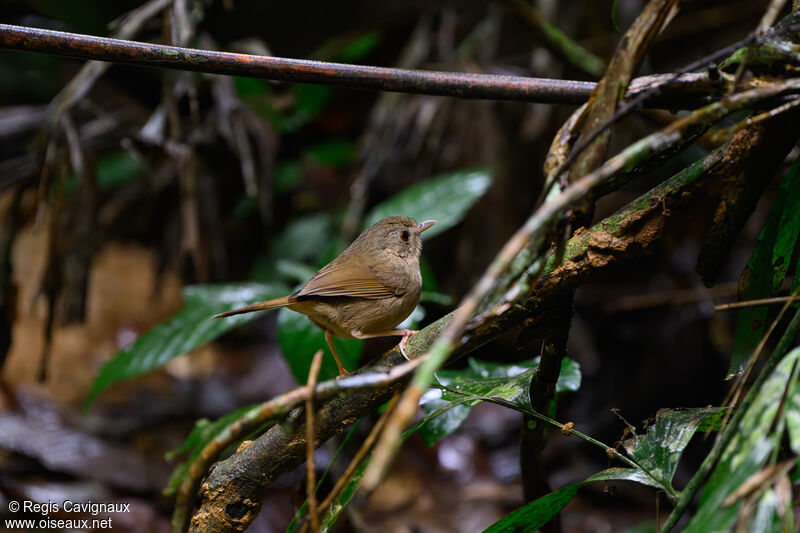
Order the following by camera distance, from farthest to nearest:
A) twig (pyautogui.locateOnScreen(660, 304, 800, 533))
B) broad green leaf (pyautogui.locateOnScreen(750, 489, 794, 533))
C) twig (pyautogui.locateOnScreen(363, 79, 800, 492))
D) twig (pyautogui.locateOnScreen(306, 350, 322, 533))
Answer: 1. twig (pyautogui.locateOnScreen(660, 304, 800, 533))
2. twig (pyautogui.locateOnScreen(306, 350, 322, 533))
3. broad green leaf (pyautogui.locateOnScreen(750, 489, 794, 533))
4. twig (pyautogui.locateOnScreen(363, 79, 800, 492))

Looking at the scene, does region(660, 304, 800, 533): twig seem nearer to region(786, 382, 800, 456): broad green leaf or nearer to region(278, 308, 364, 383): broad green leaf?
region(786, 382, 800, 456): broad green leaf

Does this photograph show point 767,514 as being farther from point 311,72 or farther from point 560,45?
point 560,45

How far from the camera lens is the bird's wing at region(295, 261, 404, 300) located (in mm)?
2264

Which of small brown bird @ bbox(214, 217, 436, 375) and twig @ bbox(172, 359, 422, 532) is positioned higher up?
twig @ bbox(172, 359, 422, 532)

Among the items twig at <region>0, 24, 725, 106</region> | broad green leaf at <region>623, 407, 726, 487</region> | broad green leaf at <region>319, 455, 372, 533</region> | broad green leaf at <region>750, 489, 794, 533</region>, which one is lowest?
broad green leaf at <region>319, 455, 372, 533</region>

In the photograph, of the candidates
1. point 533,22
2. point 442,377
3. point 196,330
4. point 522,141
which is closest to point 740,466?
point 442,377

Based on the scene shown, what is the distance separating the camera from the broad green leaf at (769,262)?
1.55m

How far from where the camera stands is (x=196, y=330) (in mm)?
2719

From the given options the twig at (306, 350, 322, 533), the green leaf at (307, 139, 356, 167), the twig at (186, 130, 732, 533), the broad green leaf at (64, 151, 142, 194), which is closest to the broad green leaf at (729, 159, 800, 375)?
the twig at (186, 130, 732, 533)

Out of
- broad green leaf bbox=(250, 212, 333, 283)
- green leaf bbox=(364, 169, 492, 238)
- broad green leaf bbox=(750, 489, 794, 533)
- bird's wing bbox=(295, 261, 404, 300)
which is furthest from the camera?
broad green leaf bbox=(250, 212, 333, 283)

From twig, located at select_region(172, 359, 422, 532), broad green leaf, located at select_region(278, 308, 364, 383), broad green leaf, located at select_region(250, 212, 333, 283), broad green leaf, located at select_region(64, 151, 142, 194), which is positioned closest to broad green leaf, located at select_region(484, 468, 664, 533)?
twig, located at select_region(172, 359, 422, 532)

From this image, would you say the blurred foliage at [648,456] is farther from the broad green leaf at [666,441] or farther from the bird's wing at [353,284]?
the bird's wing at [353,284]

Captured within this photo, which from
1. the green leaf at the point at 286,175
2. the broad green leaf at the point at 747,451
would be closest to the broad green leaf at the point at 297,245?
the green leaf at the point at 286,175

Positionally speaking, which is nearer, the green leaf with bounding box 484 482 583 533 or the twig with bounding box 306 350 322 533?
the twig with bounding box 306 350 322 533
